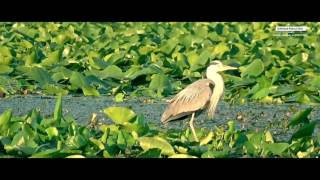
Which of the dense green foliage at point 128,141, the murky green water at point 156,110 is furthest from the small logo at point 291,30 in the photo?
the dense green foliage at point 128,141

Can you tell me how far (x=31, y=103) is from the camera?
21.5ft

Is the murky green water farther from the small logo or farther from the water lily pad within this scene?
the small logo

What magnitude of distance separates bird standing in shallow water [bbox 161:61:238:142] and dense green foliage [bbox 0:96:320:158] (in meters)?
0.47

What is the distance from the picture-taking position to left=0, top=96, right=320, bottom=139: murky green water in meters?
5.95

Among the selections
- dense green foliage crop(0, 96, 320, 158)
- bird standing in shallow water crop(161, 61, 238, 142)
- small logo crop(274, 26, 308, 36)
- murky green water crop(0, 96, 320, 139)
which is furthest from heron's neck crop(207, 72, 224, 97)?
small logo crop(274, 26, 308, 36)

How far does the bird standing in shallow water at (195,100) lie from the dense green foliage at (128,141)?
0.47 m

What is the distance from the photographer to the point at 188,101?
578cm

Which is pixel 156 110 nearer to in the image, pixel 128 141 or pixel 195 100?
pixel 195 100

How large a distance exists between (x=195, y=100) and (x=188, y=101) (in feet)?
0.22

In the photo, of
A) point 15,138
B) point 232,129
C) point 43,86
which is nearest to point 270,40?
point 43,86

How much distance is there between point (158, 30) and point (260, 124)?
14.4ft

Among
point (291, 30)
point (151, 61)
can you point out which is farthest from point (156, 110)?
point (291, 30)

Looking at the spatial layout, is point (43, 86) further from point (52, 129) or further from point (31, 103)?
point (52, 129)

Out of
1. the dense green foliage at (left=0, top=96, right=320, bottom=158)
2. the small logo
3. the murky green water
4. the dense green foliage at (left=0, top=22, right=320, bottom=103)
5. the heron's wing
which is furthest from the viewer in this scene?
the small logo
